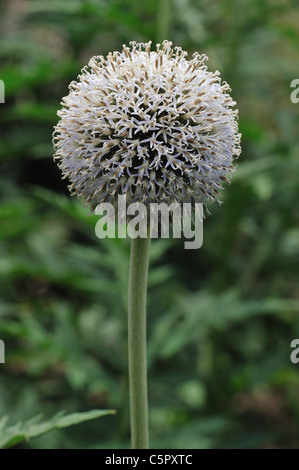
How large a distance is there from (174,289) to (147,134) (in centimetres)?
206

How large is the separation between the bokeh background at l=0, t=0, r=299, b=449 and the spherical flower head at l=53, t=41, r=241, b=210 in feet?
2.31

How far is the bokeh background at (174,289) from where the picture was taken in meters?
2.38

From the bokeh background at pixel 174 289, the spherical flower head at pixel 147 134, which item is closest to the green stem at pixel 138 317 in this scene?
the spherical flower head at pixel 147 134

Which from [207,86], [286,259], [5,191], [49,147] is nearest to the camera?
[207,86]

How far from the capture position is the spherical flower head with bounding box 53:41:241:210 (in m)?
1.29

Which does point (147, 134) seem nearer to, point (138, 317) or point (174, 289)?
point (138, 317)

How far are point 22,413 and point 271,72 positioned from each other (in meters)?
2.67

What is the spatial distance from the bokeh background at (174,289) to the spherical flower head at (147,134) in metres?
0.70

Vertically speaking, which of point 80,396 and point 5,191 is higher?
point 5,191

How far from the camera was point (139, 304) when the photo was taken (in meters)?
1.29

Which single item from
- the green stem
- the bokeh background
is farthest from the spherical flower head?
the bokeh background

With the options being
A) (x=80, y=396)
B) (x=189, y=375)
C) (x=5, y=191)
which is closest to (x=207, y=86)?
(x=189, y=375)

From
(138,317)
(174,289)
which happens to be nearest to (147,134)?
(138,317)

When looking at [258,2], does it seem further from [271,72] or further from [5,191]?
[5,191]
